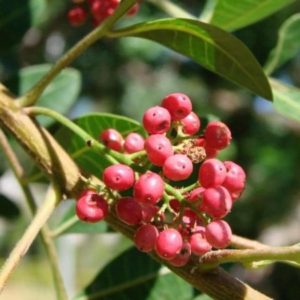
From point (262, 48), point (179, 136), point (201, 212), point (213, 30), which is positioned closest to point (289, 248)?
point (201, 212)

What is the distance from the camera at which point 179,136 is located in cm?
115

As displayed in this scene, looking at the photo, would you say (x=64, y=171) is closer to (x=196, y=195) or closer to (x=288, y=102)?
(x=196, y=195)

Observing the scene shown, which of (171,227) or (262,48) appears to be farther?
(262,48)

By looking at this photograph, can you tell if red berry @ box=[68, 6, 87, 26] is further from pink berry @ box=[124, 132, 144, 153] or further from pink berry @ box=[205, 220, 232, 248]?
pink berry @ box=[205, 220, 232, 248]

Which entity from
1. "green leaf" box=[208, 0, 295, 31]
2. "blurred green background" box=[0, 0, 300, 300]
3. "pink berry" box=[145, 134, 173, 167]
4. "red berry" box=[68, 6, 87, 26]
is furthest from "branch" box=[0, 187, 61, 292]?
"blurred green background" box=[0, 0, 300, 300]

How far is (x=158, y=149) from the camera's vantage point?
1092 millimetres

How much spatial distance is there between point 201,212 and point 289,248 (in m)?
0.12

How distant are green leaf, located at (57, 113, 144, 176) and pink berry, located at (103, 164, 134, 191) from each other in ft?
0.82

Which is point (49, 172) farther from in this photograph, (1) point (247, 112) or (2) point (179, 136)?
(1) point (247, 112)

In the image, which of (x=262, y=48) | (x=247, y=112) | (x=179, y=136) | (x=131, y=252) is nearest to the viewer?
(x=179, y=136)

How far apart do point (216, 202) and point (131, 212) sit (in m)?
0.11

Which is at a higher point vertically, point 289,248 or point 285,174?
point 289,248

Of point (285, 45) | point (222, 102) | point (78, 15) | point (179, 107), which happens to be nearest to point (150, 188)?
point (179, 107)

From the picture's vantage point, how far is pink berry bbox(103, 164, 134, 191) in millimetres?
1084
